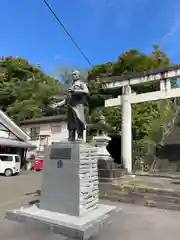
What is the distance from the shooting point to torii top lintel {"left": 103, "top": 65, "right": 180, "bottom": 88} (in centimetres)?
1255

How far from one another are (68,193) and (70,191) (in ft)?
0.25

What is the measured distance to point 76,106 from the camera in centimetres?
632

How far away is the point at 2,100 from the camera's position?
36.5 m

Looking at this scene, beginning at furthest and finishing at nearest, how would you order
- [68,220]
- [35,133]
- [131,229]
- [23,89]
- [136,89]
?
[23,89] < [35,133] < [136,89] < [131,229] < [68,220]

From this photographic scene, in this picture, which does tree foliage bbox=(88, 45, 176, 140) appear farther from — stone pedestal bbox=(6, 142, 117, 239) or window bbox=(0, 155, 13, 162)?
stone pedestal bbox=(6, 142, 117, 239)

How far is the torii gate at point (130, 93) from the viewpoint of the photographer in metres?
12.7

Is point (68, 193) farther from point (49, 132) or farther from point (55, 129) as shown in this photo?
point (49, 132)

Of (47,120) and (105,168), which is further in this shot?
(47,120)

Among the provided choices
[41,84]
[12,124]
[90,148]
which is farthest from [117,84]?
[41,84]

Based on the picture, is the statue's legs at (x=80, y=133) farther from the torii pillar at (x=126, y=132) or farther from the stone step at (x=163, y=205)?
the torii pillar at (x=126, y=132)

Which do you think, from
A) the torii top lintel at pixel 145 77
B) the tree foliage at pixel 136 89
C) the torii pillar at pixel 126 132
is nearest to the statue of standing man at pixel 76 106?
the torii pillar at pixel 126 132

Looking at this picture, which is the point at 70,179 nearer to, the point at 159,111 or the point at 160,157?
the point at 160,157

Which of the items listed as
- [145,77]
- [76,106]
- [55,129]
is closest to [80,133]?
[76,106]

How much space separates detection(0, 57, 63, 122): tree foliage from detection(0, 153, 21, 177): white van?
11.5 m
